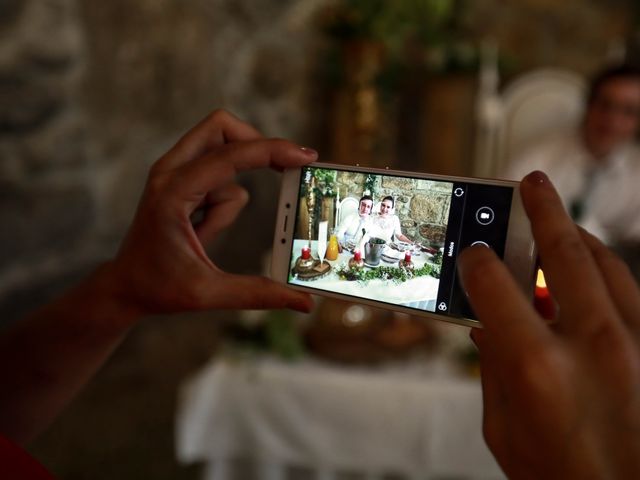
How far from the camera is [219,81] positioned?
1618 millimetres

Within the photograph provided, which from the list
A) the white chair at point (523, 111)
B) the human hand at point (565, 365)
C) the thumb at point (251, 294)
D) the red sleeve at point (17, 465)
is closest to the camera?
the human hand at point (565, 365)

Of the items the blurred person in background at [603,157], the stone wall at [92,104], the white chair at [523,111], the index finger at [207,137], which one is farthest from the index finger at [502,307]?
the white chair at [523,111]

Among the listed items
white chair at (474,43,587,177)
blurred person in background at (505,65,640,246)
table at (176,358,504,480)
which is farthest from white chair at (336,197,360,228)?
white chair at (474,43,587,177)

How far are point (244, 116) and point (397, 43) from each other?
1.94 feet

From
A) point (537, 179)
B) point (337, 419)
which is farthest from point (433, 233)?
point (337, 419)

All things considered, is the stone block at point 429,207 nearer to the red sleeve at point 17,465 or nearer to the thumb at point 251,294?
the thumb at point 251,294

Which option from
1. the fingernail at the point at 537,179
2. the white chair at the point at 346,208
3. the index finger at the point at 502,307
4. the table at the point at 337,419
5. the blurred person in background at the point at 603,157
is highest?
the blurred person in background at the point at 603,157

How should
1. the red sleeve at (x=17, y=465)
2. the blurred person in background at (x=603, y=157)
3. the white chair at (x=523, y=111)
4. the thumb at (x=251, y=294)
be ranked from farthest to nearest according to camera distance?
the white chair at (x=523, y=111)
the blurred person in background at (x=603, y=157)
the thumb at (x=251, y=294)
the red sleeve at (x=17, y=465)

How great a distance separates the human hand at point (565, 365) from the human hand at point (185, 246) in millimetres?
235

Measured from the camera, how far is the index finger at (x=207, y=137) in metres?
0.48

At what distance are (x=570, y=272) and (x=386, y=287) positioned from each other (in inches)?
10.7

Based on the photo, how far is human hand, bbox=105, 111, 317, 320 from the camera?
17.7 inches

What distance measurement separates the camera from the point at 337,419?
3.27 feet

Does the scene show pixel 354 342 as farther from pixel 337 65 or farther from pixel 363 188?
pixel 337 65
